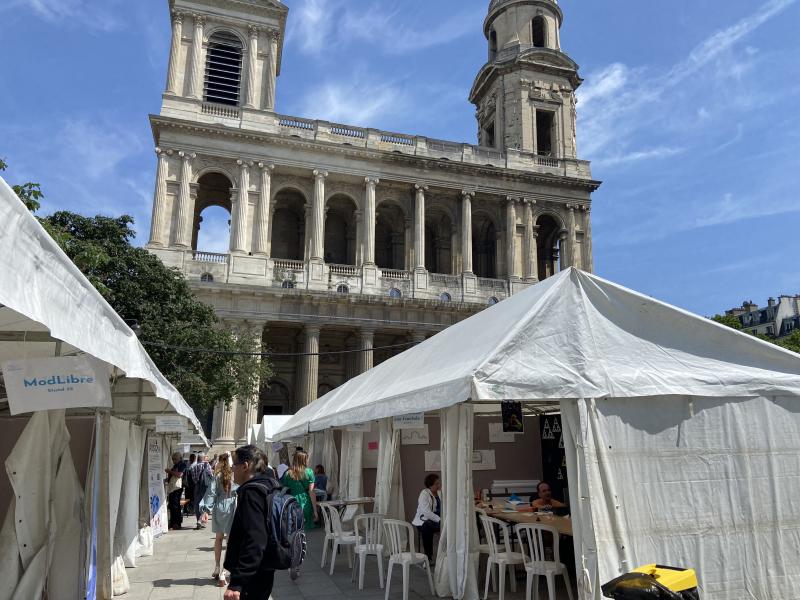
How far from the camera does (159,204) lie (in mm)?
27734

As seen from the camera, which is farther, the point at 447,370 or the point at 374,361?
the point at 374,361

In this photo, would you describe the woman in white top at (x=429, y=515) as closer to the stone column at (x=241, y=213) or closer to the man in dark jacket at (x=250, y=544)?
the man in dark jacket at (x=250, y=544)

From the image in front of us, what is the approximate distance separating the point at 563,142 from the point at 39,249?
35370 millimetres

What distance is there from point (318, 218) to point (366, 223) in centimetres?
244

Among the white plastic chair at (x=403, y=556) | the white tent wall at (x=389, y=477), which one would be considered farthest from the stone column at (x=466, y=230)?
the white plastic chair at (x=403, y=556)

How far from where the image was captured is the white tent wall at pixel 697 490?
5.24 m

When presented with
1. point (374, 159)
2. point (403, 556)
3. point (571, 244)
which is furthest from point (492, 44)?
point (403, 556)

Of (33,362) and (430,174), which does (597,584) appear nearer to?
(33,362)

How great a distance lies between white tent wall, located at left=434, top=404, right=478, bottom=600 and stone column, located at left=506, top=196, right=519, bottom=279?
1046 inches

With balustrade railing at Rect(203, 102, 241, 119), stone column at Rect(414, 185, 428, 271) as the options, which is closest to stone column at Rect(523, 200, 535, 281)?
stone column at Rect(414, 185, 428, 271)

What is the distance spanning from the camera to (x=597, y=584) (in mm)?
4973

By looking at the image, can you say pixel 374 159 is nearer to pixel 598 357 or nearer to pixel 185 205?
pixel 185 205

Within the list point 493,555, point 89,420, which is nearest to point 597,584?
point 493,555

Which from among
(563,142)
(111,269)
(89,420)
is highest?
(563,142)
